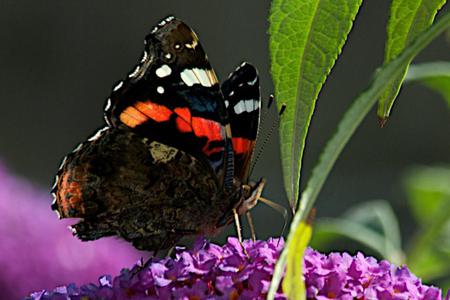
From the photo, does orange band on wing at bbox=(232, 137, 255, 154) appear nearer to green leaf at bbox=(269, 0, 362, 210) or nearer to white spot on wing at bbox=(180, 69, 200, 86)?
white spot on wing at bbox=(180, 69, 200, 86)

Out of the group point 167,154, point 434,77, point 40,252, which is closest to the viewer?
point 167,154

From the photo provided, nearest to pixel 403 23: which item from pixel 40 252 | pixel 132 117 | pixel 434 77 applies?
pixel 132 117

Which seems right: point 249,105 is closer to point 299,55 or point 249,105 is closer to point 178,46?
point 178,46

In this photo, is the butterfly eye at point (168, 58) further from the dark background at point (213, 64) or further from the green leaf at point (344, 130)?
the dark background at point (213, 64)

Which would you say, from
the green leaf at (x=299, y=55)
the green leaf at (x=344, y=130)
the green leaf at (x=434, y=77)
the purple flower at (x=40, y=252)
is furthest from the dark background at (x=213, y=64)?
the green leaf at (x=344, y=130)

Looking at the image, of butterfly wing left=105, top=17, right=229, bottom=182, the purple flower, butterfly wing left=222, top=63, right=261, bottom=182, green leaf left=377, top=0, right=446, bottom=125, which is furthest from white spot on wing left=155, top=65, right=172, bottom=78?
the purple flower

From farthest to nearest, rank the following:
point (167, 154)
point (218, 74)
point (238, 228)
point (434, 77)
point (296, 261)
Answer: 1. point (218, 74)
2. point (434, 77)
3. point (167, 154)
4. point (238, 228)
5. point (296, 261)
